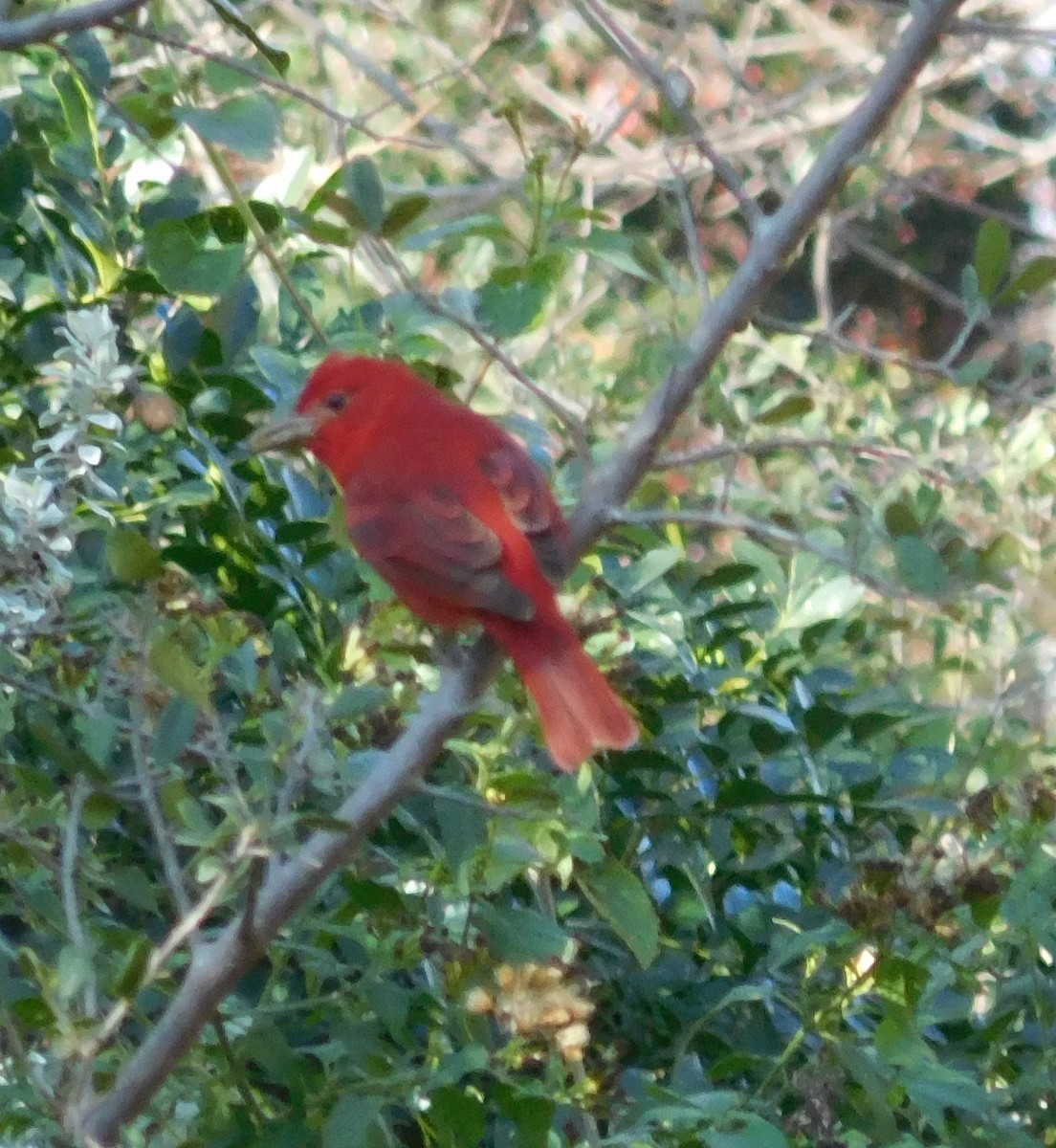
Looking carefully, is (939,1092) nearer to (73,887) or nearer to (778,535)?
(778,535)

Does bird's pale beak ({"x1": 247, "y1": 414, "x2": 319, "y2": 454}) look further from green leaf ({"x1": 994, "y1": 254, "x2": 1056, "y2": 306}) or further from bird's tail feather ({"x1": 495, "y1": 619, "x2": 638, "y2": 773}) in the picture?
green leaf ({"x1": 994, "y1": 254, "x2": 1056, "y2": 306})

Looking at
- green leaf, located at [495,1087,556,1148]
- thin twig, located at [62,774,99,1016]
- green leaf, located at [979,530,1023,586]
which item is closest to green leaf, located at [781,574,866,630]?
green leaf, located at [979,530,1023,586]

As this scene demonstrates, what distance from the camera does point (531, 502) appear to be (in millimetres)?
1984

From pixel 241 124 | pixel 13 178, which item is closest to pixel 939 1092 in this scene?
pixel 241 124

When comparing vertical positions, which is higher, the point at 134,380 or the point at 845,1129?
the point at 134,380

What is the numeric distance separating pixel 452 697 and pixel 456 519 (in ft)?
2.56

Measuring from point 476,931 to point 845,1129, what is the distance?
33 centimetres

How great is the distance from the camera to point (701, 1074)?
156 cm

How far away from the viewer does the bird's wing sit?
5.91 feet

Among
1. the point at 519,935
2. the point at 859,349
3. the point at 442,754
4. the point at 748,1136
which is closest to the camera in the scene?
the point at 748,1136

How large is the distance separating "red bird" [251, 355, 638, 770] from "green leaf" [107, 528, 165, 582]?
0.36 meters

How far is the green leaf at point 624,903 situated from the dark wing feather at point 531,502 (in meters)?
0.32

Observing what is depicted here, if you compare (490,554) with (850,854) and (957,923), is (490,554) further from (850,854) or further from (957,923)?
(957,923)

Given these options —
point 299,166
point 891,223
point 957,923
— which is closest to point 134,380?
point 299,166
